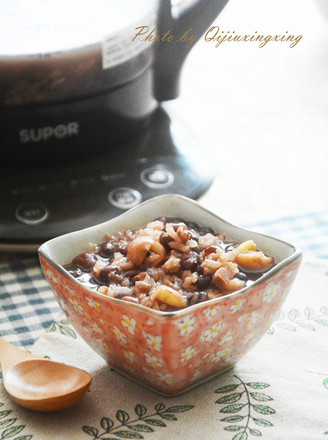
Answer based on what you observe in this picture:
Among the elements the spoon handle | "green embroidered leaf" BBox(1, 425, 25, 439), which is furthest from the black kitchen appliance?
"green embroidered leaf" BBox(1, 425, 25, 439)

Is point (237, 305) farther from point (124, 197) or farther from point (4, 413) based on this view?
point (124, 197)

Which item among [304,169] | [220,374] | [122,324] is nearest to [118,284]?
[122,324]

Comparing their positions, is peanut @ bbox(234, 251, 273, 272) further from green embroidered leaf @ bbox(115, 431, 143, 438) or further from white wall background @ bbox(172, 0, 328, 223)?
white wall background @ bbox(172, 0, 328, 223)

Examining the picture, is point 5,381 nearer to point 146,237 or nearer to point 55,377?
point 55,377

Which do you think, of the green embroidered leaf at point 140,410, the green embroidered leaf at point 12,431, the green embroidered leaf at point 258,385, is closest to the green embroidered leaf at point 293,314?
the green embroidered leaf at point 258,385

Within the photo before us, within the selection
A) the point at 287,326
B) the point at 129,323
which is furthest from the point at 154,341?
the point at 287,326
